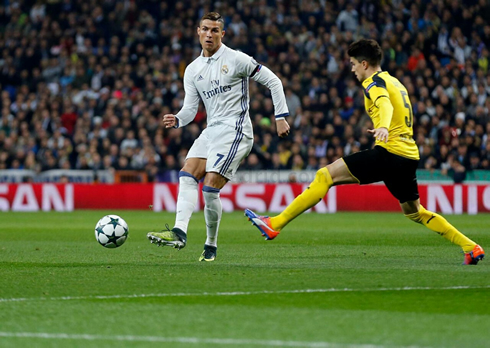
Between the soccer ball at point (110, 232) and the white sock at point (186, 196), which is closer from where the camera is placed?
the white sock at point (186, 196)

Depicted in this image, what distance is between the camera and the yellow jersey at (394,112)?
7973 millimetres

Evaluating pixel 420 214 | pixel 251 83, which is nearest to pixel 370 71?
pixel 420 214

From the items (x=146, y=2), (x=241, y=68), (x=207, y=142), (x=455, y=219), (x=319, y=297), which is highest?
(x=146, y=2)

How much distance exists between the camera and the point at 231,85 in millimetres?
8555

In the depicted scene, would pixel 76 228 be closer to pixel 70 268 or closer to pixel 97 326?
pixel 70 268

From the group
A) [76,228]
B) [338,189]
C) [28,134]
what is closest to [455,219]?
[338,189]

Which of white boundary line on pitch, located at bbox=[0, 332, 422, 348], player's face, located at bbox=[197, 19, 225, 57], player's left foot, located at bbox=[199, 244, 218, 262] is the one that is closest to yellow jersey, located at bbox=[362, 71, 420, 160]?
player's face, located at bbox=[197, 19, 225, 57]

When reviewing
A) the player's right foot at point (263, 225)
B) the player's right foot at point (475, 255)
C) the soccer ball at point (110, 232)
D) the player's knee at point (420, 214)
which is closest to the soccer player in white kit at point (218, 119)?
the player's right foot at point (263, 225)

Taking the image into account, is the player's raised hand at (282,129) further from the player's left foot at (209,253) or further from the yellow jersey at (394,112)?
the player's left foot at (209,253)

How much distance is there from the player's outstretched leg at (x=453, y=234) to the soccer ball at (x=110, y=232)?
3078 mm

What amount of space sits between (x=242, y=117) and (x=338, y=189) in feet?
42.4

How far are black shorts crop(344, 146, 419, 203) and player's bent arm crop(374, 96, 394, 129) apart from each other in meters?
0.38

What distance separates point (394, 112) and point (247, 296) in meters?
2.81

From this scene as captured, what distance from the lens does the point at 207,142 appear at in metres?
8.58
